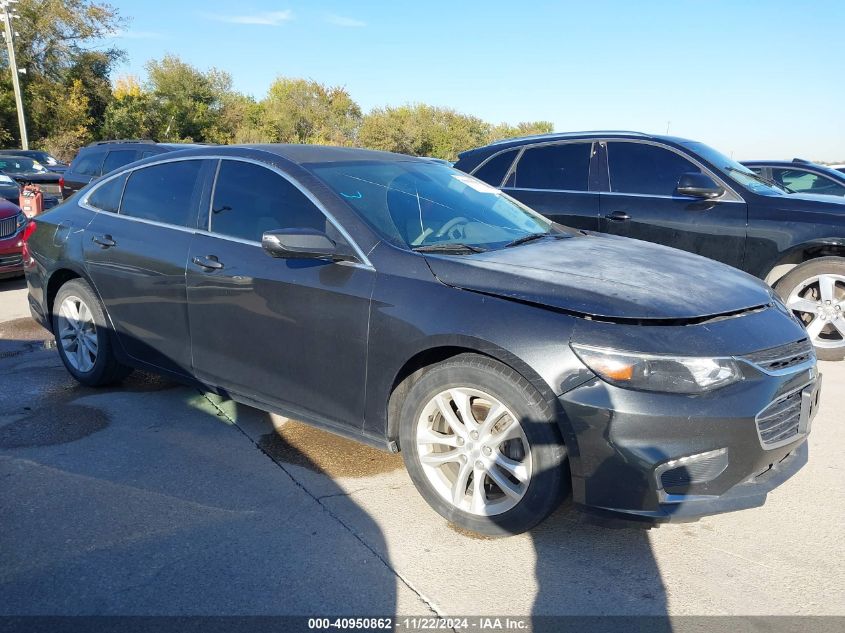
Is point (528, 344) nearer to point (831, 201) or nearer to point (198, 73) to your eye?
point (831, 201)

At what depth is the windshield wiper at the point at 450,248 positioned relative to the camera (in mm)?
3375

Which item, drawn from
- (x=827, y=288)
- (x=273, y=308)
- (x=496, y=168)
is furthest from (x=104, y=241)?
(x=827, y=288)

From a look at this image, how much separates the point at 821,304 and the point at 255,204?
4716mm

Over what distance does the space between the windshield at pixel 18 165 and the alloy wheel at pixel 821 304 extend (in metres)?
17.2

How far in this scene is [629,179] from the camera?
636 centimetres

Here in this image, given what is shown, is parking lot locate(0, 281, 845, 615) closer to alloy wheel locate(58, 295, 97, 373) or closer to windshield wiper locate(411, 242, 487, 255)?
alloy wheel locate(58, 295, 97, 373)

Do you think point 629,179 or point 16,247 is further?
point 16,247

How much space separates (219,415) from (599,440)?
107 inches

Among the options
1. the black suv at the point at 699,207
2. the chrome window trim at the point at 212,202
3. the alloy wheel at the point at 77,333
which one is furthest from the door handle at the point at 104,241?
the black suv at the point at 699,207

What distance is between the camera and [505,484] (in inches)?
116

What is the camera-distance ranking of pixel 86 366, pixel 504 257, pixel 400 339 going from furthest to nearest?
1. pixel 86 366
2. pixel 504 257
3. pixel 400 339

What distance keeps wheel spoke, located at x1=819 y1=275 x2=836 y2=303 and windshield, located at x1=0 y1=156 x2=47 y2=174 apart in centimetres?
1735

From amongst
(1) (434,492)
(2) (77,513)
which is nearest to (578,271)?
(1) (434,492)

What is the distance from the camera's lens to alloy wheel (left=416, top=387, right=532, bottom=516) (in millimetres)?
2926
